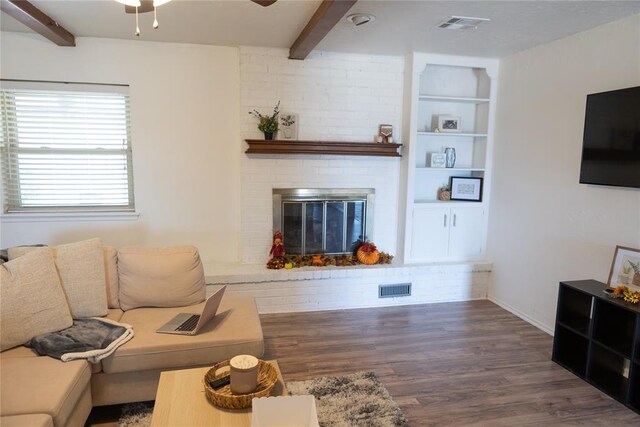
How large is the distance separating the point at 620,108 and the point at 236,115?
3.05 meters

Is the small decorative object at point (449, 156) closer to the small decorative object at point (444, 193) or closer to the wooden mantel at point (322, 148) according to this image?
the small decorative object at point (444, 193)

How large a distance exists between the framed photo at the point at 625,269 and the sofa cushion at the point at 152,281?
9.23 ft

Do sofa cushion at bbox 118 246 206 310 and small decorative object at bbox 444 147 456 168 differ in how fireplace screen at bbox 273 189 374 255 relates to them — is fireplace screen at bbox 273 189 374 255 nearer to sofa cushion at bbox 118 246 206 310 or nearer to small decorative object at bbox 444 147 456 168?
small decorative object at bbox 444 147 456 168

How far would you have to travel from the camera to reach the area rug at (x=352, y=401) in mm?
2205

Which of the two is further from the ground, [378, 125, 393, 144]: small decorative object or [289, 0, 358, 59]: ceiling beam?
[289, 0, 358, 59]: ceiling beam

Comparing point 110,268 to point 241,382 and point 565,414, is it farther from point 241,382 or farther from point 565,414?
point 565,414

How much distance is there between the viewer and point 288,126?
392 cm

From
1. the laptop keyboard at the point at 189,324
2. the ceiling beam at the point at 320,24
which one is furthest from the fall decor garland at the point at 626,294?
the laptop keyboard at the point at 189,324

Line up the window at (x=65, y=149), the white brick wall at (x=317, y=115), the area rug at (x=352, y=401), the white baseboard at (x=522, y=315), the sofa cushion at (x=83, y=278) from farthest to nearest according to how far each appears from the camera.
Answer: the white brick wall at (x=317, y=115), the window at (x=65, y=149), the white baseboard at (x=522, y=315), the sofa cushion at (x=83, y=278), the area rug at (x=352, y=401)

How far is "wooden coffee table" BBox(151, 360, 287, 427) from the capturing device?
152 cm

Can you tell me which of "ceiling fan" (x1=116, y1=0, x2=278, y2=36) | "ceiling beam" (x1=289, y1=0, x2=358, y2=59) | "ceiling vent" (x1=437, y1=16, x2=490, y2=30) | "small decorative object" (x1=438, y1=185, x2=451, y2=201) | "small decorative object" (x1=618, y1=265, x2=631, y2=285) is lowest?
"small decorative object" (x1=618, y1=265, x2=631, y2=285)

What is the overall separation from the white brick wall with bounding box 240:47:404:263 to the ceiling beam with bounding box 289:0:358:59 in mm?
290

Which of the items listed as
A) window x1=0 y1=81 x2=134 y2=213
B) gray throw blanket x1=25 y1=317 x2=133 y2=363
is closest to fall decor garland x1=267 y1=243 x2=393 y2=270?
window x1=0 y1=81 x2=134 y2=213

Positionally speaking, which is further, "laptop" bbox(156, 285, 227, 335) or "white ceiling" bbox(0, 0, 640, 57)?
"white ceiling" bbox(0, 0, 640, 57)
